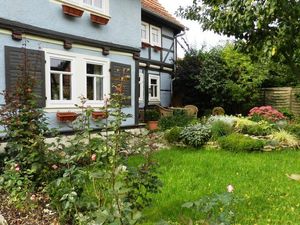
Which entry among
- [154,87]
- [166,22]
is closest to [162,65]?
[154,87]

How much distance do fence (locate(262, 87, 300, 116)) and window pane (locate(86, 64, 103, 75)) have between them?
10.4 metres

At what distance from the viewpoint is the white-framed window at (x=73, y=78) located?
28.7 ft

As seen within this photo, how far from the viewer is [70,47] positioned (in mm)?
9164

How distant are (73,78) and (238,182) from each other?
214 inches

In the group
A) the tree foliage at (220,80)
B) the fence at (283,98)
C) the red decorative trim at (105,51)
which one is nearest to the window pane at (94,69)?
the red decorative trim at (105,51)

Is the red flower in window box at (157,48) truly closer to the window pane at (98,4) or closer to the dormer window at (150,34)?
the dormer window at (150,34)

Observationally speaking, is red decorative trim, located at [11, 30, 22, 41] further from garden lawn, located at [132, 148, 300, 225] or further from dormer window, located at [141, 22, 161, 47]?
dormer window, located at [141, 22, 161, 47]

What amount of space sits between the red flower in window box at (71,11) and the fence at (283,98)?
11581mm

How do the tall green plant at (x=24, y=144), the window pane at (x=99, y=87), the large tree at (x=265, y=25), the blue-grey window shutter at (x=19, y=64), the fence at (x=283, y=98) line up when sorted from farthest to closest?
the fence at (x=283, y=98), the window pane at (x=99, y=87), the blue-grey window shutter at (x=19, y=64), the tall green plant at (x=24, y=144), the large tree at (x=265, y=25)

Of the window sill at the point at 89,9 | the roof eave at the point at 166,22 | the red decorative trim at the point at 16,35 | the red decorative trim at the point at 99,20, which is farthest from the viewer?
the roof eave at the point at 166,22

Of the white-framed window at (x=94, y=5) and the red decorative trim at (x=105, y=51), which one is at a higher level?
the white-framed window at (x=94, y=5)

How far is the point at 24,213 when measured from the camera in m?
4.00

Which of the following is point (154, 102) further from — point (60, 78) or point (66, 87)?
point (60, 78)

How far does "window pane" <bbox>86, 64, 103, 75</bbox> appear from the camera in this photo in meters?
10.0
